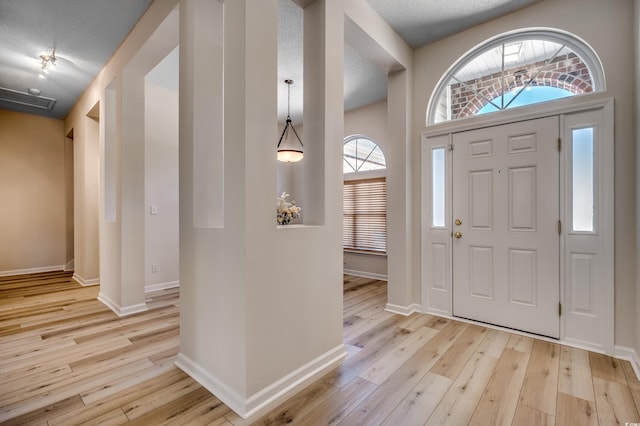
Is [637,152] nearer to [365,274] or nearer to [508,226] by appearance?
[508,226]

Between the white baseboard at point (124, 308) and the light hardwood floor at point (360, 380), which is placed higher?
the white baseboard at point (124, 308)

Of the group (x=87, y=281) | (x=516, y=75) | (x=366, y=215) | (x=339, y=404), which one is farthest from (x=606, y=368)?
(x=87, y=281)

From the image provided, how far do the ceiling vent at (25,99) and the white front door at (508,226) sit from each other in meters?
6.25

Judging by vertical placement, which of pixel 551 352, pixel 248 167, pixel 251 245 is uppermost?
pixel 248 167

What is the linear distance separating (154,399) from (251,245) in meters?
1.17

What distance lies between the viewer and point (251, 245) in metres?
1.73

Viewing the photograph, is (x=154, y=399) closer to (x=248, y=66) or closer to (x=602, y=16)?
(x=248, y=66)

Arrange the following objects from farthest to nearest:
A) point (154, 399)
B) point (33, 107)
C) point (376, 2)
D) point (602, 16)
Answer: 1. point (33, 107)
2. point (376, 2)
3. point (602, 16)
4. point (154, 399)

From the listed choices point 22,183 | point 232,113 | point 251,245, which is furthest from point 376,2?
point 22,183

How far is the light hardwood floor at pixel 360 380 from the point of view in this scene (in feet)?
5.59

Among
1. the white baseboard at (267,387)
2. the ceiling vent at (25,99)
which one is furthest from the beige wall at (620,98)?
the ceiling vent at (25,99)

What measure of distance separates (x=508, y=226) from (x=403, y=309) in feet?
4.67

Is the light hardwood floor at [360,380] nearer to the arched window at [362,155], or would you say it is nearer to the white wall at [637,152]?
the white wall at [637,152]

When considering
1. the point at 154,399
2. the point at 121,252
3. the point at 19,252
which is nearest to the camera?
the point at 154,399
